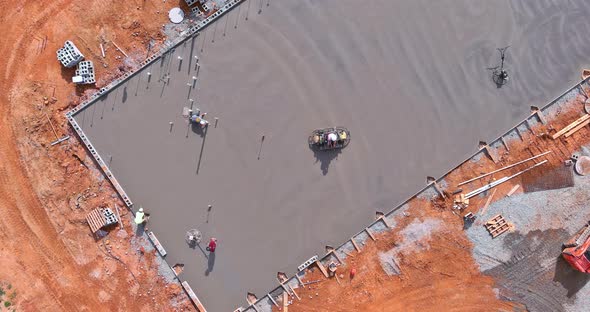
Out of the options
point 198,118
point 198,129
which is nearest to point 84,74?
point 198,118

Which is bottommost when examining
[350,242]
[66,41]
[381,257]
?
[381,257]

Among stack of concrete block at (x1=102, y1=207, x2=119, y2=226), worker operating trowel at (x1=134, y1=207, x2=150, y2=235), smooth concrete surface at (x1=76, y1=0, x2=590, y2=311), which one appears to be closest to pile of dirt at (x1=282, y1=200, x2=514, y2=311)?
smooth concrete surface at (x1=76, y1=0, x2=590, y2=311)

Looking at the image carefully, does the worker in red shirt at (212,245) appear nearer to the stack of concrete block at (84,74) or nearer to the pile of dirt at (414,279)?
the pile of dirt at (414,279)

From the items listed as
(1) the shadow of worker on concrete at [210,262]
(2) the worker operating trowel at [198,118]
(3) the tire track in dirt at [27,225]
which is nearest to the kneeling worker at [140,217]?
(1) the shadow of worker on concrete at [210,262]

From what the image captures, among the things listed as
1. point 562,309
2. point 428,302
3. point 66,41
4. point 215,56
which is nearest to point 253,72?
point 215,56

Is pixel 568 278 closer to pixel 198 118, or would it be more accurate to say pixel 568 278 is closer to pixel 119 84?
pixel 198 118

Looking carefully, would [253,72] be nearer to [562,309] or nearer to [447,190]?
[447,190]
